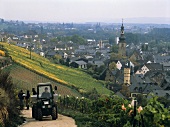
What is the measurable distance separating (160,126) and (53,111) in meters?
6.81

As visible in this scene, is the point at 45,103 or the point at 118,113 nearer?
the point at 118,113

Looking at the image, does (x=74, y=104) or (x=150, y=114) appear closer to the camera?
(x=150, y=114)

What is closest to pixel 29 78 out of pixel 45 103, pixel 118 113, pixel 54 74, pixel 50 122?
pixel 54 74

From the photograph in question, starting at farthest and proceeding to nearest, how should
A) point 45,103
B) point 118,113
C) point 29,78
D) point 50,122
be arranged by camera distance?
point 29,78, point 45,103, point 50,122, point 118,113

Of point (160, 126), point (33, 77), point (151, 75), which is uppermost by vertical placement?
point (160, 126)

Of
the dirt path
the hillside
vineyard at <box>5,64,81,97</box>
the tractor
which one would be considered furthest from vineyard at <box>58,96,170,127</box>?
the hillside

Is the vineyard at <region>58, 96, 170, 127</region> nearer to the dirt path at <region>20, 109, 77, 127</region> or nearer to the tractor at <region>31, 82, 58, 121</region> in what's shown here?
the dirt path at <region>20, 109, 77, 127</region>

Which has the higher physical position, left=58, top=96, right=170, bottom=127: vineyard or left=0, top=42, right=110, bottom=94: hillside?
left=58, top=96, right=170, bottom=127: vineyard

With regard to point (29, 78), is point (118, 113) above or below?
above

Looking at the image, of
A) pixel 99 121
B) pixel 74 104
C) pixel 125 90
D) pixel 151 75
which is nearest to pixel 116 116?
pixel 99 121

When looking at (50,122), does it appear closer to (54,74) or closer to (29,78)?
(29,78)

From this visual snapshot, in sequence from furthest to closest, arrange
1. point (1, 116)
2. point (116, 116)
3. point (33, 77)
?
point (33, 77) < point (116, 116) < point (1, 116)

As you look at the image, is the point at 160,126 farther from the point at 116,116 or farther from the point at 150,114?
the point at 116,116

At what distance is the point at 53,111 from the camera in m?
18.1
